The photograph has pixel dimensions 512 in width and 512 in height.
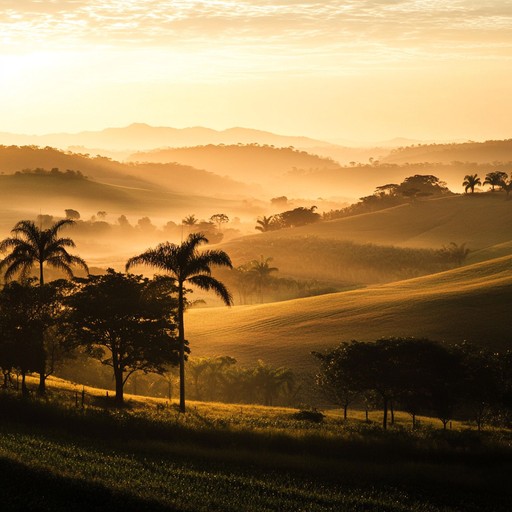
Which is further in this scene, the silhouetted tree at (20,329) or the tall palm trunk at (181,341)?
the silhouetted tree at (20,329)

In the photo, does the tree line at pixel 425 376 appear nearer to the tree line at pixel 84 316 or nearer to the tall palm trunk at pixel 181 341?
the tall palm trunk at pixel 181 341

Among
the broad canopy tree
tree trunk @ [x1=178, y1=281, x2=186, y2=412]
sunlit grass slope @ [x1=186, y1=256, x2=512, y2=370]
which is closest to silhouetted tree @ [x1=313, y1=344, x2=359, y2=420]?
tree trunk @ [x1=178, y1=281, x2=186, y2=412]

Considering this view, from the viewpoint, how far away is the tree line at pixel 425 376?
188ft

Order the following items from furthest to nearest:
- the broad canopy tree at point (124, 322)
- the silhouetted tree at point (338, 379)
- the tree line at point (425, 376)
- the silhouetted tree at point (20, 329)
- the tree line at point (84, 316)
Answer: the silhouetted tree at point (338, 379), the broad canopy tree at point (124, 322), the tree line at point (425, 376), the tree line at point (84, 316), the silhouetted tree at point (20, 329)

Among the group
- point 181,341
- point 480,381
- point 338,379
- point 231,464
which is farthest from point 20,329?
point 480,381

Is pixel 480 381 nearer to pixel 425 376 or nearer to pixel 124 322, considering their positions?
pixel 425 376

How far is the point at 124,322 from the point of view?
58156mm

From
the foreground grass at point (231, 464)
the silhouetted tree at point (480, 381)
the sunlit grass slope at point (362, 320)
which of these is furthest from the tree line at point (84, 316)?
the sunlit grass slope at point (362, 320)

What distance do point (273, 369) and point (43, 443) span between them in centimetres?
3779

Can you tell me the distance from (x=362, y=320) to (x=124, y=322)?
4198cm

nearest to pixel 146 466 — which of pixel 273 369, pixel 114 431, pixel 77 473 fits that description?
pixel 77 473

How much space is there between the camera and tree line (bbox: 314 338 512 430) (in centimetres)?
5744

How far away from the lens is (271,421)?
169ft

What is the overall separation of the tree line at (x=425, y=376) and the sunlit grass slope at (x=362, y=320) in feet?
65.3
